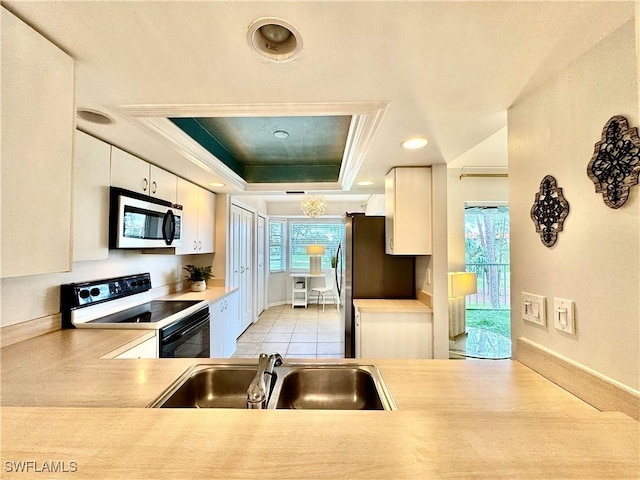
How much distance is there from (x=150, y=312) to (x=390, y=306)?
6.66 ft

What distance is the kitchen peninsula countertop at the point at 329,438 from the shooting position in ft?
1.88

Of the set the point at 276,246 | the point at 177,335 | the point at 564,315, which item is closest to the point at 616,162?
the point at 564,315

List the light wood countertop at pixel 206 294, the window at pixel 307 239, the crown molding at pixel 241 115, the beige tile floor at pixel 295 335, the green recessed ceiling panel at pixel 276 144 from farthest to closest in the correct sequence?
the window at pixel 307 239 < the beige tile floor at pixel 295 335 < the light wood countertop at pixel 206 294 < the green recessed ceiling panel at pixel 276 144 < the crown molding at pixel 241 115

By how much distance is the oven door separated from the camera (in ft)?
6.20

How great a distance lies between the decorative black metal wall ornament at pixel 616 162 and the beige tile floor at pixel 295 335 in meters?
2.92

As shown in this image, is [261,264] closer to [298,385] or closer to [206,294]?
[206,294]

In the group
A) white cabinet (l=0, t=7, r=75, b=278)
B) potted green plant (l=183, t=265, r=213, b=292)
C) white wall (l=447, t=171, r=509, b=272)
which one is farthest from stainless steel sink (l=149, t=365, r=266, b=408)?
white wall (l=447, t=171, r=509, b=272)

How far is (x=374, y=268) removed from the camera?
2.85 meters

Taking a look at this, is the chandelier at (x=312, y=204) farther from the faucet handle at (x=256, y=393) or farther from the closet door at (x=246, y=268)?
the faucet handle at (x=256, y=393)

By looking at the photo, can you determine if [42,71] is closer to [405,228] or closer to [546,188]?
[546,188]

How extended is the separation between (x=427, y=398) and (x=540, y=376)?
51cm

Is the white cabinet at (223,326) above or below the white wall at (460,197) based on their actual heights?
below

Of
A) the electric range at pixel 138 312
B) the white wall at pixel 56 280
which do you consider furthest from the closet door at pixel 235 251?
the electric range at pixel 138 312

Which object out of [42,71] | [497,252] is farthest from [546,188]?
[497,252]
